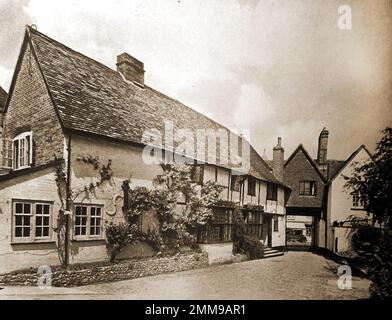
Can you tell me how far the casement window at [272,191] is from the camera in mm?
14266

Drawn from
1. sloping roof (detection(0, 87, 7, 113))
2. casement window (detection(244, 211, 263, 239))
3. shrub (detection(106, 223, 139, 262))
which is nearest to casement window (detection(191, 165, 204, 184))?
shrub (detection(106, 223, 139, 262))

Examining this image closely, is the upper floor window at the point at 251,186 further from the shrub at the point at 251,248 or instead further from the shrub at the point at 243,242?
the shrub at the point at 251,248

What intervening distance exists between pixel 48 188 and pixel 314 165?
9486mm

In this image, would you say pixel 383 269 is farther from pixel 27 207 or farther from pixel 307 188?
pixel 27 207

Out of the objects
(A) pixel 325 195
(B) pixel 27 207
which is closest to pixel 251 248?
(A) pixel 325 195

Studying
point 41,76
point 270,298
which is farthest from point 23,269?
point 270,298

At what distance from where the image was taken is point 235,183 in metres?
11.4

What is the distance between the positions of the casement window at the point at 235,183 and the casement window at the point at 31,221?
6191 mm

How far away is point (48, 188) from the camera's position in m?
6.76

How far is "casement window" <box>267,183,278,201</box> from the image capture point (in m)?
14.3

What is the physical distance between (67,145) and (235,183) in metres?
6.21

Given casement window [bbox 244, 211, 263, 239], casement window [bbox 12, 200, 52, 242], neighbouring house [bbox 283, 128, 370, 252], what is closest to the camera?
casement window [bbox 12, 200, 52, 242]

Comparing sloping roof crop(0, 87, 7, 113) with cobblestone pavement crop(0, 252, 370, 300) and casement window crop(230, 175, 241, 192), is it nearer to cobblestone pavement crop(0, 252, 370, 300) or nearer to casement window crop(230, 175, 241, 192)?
cobblestone pavement crop(0, 252, 370, 300)

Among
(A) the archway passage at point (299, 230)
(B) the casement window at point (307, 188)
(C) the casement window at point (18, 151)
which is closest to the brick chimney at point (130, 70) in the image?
(C) the casement window at point (18, 151)
